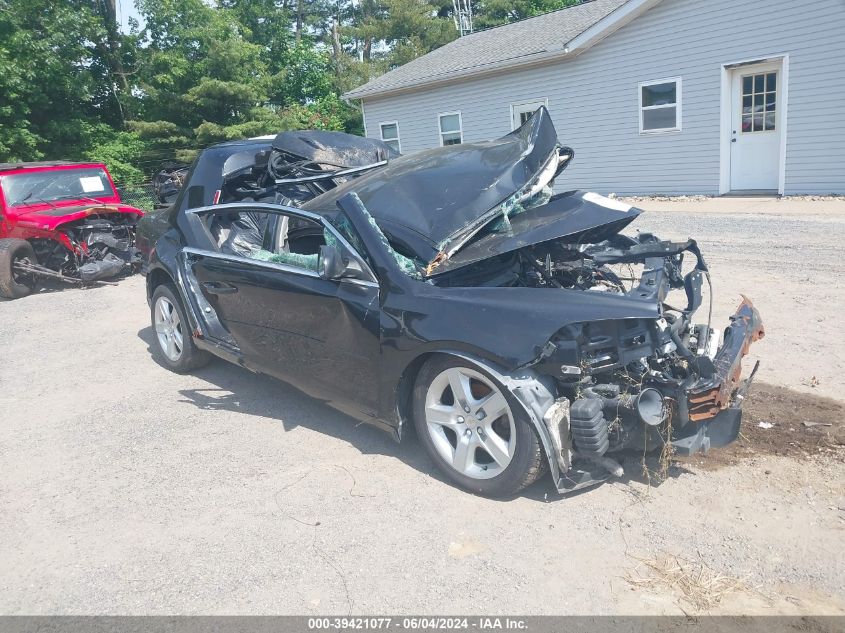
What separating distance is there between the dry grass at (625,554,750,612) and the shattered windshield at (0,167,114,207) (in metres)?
10.8

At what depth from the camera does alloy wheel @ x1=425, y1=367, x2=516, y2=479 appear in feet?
11.2

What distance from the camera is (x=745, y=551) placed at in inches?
117

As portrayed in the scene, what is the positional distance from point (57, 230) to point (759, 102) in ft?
42.0

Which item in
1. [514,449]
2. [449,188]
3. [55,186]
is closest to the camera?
[514,449]

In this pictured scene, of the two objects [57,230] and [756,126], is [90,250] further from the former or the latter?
[756,126]

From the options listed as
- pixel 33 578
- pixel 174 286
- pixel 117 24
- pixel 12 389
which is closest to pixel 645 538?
pixel 33 578

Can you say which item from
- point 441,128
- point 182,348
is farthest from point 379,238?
point 441,128

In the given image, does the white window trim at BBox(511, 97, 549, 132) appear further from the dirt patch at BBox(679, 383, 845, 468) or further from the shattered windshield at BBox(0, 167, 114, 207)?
the dirt patch at BBox(679, 383, 845, 468)

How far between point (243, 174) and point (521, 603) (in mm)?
4806

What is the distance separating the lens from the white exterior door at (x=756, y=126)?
13.3 meters

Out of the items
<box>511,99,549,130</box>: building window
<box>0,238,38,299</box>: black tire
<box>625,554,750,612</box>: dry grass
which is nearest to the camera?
<box>625,554,750,612</box>: dry grass

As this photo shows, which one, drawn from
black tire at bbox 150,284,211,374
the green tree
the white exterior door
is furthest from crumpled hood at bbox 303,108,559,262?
the green tree

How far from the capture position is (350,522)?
11.5 feet

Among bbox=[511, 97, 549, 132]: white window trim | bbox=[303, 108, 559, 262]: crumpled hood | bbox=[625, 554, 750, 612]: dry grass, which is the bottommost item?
bbox=[625, 554, 750, 612]: dry grass
